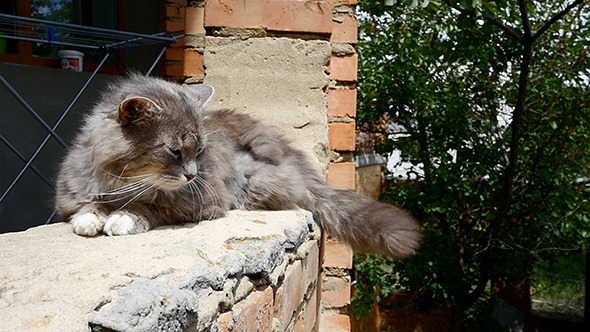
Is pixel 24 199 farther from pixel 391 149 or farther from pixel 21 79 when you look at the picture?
pixel 391 149

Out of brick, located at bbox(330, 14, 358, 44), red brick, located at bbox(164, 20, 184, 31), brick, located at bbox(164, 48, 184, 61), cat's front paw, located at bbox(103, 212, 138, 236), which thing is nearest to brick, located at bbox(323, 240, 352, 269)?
brick, located at bbox(330, 14, 358, 44)

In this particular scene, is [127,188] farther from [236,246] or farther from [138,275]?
[138,275]

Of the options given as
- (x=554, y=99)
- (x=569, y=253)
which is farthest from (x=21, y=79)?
(x=569, y=253)

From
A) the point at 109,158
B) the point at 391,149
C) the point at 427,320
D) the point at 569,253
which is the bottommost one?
the point at 427,320

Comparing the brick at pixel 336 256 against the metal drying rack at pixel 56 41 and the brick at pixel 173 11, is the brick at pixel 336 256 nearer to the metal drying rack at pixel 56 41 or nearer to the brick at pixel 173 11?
the metal drying rack at pixel 56 41

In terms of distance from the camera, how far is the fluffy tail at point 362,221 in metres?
2.37

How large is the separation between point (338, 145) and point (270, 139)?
67 centimetres

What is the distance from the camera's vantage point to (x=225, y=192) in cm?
228

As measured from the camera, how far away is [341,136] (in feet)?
10.5

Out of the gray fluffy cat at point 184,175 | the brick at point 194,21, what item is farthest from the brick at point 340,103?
the brick at point 194,21

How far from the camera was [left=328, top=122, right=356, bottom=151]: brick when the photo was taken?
10.5ft

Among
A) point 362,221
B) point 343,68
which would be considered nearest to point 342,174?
point 343,68

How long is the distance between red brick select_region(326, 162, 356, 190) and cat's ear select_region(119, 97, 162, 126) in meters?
1.35

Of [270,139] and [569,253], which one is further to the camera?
[569,253]
